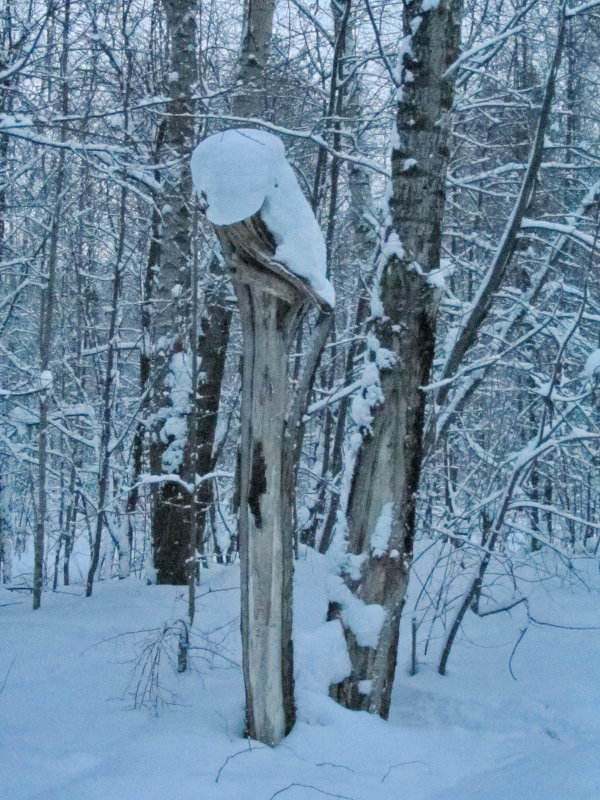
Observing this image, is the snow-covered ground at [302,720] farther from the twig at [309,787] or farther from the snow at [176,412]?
the snow at [176,412]

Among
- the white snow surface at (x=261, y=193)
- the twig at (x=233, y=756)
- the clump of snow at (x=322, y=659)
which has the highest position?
the white snow surface at (x=261, y=193)

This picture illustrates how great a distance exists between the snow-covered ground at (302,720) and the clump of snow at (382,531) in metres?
0.44

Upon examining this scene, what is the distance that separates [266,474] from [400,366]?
966mm

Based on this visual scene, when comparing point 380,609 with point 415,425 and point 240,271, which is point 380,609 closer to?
point 415,425

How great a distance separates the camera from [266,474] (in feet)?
8.60

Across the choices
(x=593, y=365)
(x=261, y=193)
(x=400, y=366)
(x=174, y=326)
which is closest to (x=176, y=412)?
(x=174, y=326)

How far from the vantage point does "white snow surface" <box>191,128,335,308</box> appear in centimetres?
232

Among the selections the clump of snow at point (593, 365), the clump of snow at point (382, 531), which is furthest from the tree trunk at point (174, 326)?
the clump of snow at point (593, 365)

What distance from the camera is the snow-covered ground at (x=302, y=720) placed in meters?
2.46

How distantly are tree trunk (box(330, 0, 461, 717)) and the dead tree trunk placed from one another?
59cm

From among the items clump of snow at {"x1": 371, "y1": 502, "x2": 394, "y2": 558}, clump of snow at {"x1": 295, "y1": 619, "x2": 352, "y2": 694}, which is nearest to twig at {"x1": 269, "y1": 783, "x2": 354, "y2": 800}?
clump of snow at {"x1": 295, "y1": 619, "x2": 352, "y2": 694}

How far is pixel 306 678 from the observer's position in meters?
3.11

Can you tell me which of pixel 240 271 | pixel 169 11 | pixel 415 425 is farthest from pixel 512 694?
pixel 169 11

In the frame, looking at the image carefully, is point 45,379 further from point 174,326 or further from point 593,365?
point 593,365
